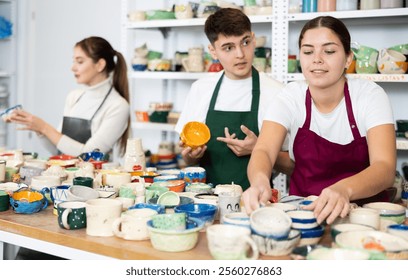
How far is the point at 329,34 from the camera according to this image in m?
2.09

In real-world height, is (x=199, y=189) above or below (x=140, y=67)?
below

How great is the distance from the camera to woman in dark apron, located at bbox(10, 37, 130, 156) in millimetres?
3477

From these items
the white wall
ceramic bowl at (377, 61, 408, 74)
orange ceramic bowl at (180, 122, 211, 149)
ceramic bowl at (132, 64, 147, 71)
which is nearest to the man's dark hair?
orange ceramic bowl at (180, 122, 211, 149)

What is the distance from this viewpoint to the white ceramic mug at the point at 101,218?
1.63 meters

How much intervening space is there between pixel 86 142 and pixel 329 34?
1925 millimetres

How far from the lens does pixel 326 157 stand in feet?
7.47

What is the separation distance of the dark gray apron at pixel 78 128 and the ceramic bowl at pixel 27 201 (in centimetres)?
158

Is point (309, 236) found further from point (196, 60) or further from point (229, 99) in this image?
point (196, 60)

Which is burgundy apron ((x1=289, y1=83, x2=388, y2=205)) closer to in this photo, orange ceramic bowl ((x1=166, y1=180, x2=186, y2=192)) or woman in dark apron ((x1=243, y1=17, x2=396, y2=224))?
woman in dark apron ((x1=243, y1=17, x2=396, y2=224))

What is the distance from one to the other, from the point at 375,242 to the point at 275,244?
246mm

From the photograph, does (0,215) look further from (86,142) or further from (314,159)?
(86,142)

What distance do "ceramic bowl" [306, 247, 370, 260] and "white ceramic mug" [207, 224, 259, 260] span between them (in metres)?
0.14

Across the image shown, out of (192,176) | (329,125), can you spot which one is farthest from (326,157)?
(192,176)

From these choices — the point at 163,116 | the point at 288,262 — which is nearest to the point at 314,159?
the point at 288,262
